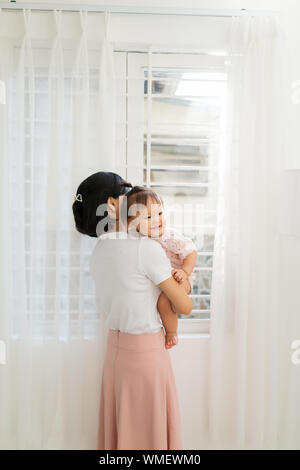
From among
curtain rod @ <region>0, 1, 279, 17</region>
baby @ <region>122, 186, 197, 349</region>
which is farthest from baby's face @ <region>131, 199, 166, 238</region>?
curtain rod @ <region>0, 1, 279, 17</region>

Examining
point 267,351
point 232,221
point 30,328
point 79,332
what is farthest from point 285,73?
point 30,328

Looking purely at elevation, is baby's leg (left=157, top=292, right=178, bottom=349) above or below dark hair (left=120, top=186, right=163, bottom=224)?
below

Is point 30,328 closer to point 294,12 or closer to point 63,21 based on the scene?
point 63,21

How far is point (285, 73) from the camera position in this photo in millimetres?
1971

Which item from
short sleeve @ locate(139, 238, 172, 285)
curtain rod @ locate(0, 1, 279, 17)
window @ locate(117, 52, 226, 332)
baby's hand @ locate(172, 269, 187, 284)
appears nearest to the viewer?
short sleeve @ locate(139, 238, 172, 285)

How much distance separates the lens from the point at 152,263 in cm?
149

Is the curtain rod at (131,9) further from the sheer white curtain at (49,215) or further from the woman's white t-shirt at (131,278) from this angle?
the woman's white t-shirt at (131,278)

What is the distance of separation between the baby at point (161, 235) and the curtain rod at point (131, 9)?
37.3 inches

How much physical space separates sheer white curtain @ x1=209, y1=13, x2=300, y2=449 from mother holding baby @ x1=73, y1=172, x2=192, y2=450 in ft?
1.68

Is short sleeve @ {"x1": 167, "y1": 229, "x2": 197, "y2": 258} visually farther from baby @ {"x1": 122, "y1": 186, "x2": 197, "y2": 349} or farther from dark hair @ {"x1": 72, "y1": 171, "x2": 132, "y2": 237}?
dark hair @ {"x1": 72, "y1": 171, "x2": 132, "y2": 237}

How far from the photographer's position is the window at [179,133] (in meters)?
2.04

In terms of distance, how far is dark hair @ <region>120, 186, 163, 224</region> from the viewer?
156 centimetres

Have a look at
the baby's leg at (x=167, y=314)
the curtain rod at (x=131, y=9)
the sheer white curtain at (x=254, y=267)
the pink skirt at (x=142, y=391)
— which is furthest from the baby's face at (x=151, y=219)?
the curtain rod at (x=131, y=9)

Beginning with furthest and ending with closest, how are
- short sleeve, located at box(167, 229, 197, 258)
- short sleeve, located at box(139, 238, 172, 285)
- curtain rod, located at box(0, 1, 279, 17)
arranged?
curtain rod, located at box(0, 1, 279, 17), short sleeve, located at box(167, 229, 197, 258), short sleeve, located at box(139, 238, 172, 285)
